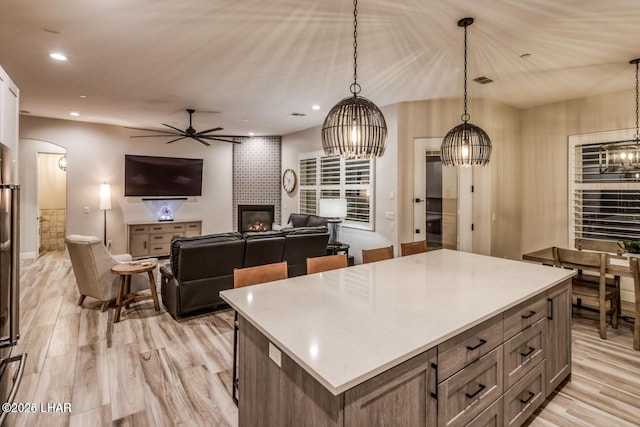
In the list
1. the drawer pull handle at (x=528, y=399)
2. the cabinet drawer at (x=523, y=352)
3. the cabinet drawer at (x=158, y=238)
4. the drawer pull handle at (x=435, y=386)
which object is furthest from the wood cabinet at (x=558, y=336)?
the cabinet drawer at (x=158, y=238)

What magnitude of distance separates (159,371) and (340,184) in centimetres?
450

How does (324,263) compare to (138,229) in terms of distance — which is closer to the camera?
(324,263)

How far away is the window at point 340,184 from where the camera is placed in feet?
18.9

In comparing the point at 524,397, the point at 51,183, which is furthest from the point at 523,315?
the point at 51,183

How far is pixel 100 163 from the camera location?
22.9 feet

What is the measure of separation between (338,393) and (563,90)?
529 cm

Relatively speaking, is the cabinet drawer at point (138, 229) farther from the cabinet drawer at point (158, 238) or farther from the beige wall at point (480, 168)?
the beige wall at point (480, 168)

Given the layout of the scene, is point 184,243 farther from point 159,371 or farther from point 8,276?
point 8,276

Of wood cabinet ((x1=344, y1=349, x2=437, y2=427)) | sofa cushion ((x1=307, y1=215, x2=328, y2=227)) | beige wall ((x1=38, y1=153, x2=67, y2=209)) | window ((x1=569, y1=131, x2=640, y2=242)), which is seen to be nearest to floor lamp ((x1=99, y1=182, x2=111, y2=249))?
beige wall ((x1=38, y1=153, x2=67, y2=209))

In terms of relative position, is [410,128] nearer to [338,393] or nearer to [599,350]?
[599,350]

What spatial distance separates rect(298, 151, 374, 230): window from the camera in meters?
5.77

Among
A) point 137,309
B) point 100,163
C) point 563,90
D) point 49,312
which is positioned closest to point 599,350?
point 563,90

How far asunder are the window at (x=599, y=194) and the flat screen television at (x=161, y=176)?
7.49 metres

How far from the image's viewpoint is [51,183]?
837 centimetres
